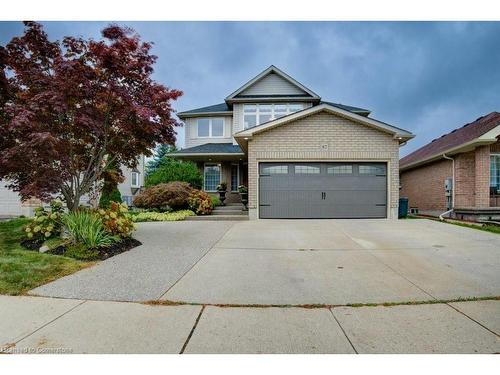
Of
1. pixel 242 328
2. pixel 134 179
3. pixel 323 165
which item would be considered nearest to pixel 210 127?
pixel 323 165

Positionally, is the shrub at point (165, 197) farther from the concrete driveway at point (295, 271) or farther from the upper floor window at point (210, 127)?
the upper floor window at point (210, 127)

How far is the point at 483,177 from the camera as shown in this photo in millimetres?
11250

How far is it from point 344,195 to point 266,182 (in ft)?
10.9

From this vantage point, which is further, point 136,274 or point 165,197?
point 165,197

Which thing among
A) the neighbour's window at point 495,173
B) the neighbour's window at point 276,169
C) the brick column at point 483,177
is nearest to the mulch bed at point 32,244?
the neighbour's window at point 276,169

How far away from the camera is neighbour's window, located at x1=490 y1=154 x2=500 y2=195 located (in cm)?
1151

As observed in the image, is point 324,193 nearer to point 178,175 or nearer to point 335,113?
point 335,113

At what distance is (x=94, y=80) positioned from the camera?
6.07m

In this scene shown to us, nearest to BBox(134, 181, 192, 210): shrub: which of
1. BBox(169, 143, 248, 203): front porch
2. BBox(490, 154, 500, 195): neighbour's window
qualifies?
BBox(169, 143, 248, 203): front porch

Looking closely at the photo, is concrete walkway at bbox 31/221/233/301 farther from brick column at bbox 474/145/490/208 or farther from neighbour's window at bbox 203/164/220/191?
brick column at bbox 474/145/490/208

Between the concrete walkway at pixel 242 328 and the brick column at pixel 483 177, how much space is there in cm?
1053

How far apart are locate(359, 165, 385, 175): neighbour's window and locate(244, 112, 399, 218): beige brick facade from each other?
1.07 feet

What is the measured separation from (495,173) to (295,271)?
12265mm
